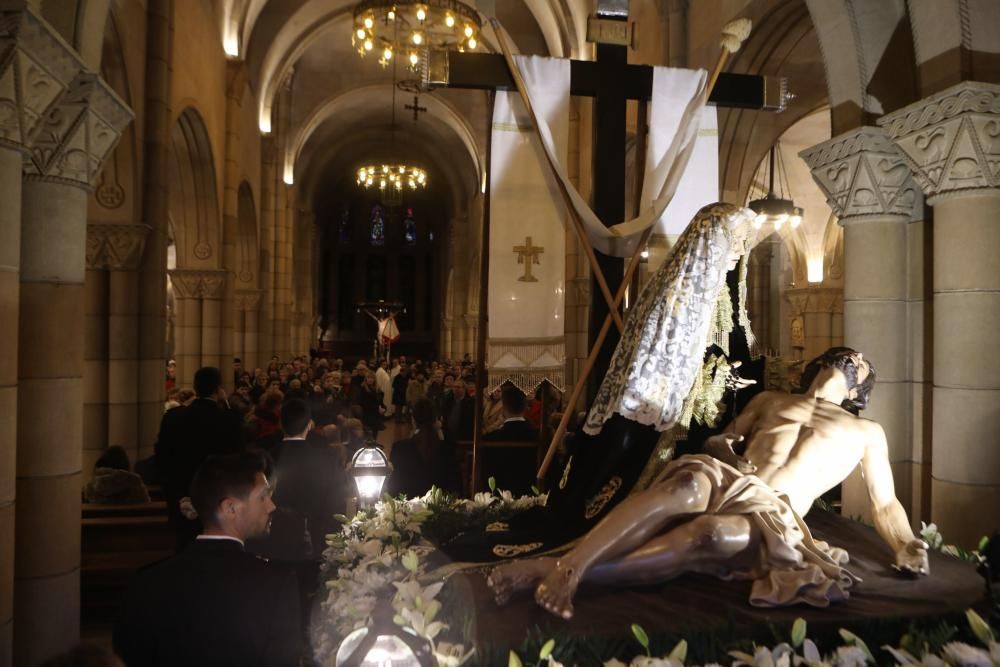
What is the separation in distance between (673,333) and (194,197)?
10.8 m

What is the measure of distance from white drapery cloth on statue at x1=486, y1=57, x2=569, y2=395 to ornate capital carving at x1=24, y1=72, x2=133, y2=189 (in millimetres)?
2209

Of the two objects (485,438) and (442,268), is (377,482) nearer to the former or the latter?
(485,438)

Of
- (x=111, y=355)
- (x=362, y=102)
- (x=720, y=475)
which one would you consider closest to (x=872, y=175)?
(x=720, y=475)

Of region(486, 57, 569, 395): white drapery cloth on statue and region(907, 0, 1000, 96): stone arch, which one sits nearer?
region(907, 0, 1000, 96): stone arch

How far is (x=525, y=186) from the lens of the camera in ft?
15.9

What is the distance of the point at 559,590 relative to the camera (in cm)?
243

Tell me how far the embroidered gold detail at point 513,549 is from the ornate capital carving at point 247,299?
14.9m

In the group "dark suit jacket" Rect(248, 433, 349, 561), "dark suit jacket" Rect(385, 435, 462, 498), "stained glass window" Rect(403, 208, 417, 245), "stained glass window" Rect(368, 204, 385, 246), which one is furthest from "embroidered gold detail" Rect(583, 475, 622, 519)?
"stained glass window" Rect(403, 208, 417, 245)

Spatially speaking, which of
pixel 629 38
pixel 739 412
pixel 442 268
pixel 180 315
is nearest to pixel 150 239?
pixel 180 315

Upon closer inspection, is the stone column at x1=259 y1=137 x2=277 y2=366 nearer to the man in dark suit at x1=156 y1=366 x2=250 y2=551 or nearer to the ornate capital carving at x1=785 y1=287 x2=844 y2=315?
the ornate capital carving at x1=785 y1=287 x2=844 y2=315

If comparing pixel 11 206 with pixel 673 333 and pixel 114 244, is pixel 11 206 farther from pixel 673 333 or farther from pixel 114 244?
pixel 114 244

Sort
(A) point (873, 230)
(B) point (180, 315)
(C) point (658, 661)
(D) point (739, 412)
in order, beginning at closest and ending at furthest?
(C) point (658, 661) < (D) point (739, 412) < (A) point (873, 230) < (B) point (180, 315)

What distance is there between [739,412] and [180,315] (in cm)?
1123

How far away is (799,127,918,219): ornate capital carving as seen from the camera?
470 centimetres
